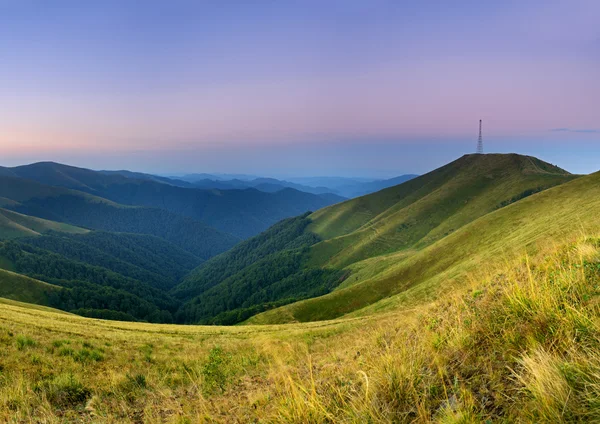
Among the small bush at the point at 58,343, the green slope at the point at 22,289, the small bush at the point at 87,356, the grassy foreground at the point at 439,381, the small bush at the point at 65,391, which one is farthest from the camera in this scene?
the green slope at the point at 22,289

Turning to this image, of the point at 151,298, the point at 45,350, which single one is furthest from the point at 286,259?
the point at 45,350

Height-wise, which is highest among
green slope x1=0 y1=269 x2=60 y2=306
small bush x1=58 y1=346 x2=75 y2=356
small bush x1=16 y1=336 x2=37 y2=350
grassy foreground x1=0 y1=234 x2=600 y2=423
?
grassy foreground x1=0 y1=234 x2=600 y2=423

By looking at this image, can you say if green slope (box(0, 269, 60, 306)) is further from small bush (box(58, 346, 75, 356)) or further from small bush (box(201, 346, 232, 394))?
small bush (box(201, 346, 232, 394))

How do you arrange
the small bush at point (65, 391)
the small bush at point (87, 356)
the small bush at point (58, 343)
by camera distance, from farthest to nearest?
the small bush at point (58, 343) → the small bush at point (87, 356) → the small bush at point (65, 391)

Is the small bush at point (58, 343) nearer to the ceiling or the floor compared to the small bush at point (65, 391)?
nearer to the floor

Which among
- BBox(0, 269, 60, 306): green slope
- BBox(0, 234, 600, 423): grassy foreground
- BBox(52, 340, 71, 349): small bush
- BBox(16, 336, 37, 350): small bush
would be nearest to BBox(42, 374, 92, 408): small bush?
BBox(0, 234, 600, 423): grassy foreground

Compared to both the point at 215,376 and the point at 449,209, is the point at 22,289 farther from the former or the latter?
the point at 449,209

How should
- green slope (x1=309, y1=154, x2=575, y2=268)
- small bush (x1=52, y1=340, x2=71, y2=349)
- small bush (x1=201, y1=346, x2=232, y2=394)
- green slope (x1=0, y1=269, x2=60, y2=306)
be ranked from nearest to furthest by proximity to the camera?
small bush (x1=201, y1=346, x2=232, y2=394) < small bush (x1=52, y1=340, x2=71, y2=349) < green slope (x1=0, y1=269, x2=60, y2=306) < green slope (x1=309, y1=154, x2=575, y2=268)

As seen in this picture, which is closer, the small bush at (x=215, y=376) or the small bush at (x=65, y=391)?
the small bush at (x=65, y=391)

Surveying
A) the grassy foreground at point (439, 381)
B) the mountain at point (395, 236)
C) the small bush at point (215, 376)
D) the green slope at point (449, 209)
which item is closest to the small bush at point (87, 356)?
the grassy foreground at point (439, 381)

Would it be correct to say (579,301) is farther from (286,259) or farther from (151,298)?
(151,298)

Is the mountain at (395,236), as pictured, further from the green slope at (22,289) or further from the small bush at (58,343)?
the small bush at (58,343)

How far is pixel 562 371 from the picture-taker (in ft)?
11.3

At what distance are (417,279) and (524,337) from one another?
190 ft
